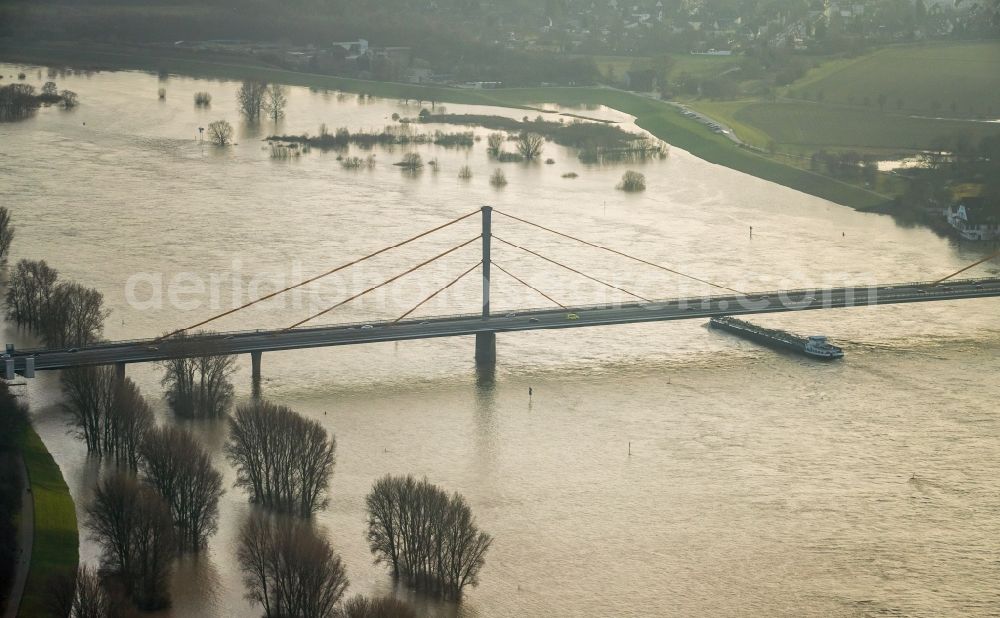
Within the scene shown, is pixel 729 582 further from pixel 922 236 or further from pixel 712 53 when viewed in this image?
pixel 712 53

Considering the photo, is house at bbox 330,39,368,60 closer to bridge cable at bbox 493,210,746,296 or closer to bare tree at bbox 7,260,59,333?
bridge cable at bbox 493,210,746,296

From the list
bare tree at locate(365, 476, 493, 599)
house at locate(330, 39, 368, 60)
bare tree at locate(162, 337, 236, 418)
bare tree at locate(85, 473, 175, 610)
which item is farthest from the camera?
house at locate(330, 39, 368, 60)

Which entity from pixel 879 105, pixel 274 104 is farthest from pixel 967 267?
pixel 274 104

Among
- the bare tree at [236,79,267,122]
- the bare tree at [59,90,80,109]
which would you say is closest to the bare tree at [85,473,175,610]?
the bare tree at [236,79,267,122]

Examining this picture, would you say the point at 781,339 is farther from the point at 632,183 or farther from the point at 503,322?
the point at 632,183

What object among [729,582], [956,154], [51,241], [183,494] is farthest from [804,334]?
[956,154]

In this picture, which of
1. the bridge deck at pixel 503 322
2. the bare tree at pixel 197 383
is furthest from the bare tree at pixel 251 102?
the bare tree at pixel 197 383
